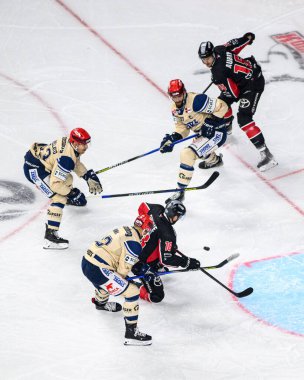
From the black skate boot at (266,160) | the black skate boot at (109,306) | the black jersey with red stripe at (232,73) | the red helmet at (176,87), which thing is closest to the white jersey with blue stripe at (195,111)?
the red helmet at (176,87)

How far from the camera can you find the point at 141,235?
235 inches

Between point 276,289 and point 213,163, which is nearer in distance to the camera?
point 276,289

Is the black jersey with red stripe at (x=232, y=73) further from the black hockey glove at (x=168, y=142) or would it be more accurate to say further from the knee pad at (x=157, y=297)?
the knee pad at (x=157, y=297)

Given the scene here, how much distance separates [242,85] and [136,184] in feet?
3.72

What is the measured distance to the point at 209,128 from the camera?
716 centimetres

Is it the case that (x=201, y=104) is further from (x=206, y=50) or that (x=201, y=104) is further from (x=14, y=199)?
(x=14, y=199)

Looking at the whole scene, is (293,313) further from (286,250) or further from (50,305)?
(50,305)

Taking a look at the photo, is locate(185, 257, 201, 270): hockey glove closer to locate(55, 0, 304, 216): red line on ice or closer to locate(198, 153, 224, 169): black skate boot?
locate(55, 0, 304, 216): red line on ice

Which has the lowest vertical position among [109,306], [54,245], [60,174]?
[109,306]

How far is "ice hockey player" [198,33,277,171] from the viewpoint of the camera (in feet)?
24.3

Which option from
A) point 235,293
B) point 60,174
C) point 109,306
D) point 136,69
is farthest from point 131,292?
point 136,69

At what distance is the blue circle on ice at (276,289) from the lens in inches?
241

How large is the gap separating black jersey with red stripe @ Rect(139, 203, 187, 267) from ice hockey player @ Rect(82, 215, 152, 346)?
52mm

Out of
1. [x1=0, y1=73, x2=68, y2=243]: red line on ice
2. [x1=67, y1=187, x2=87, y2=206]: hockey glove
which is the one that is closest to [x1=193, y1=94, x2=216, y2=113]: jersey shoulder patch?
[x1=67, y1=187, x2=87, y2=206]: hockey glove
